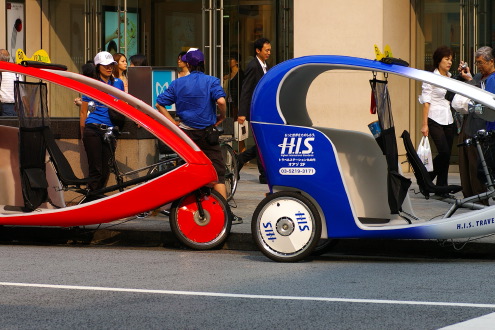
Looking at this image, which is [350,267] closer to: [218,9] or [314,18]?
[314,18]

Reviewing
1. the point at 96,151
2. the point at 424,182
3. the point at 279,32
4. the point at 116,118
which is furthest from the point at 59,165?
the point at 279,32

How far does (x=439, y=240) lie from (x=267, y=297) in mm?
2747

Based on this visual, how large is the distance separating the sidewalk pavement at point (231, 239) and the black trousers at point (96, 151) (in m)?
0.52

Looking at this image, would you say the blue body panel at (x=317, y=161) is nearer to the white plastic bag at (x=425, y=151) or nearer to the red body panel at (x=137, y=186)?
the red body panel at (x=137, y=186)

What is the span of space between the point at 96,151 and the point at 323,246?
2.89 metres

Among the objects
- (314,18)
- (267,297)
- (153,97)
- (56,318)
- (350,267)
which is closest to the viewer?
(56,318)

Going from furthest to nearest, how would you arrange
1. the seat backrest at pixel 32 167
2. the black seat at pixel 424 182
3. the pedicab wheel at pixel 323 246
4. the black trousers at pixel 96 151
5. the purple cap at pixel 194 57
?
1. the black trousers at pixel 96 151
2. the purple cap at pixel 194 57
3. the seat backrest at pixel 32 167
4. the pedicab wheel at pixel 323 246
5. the black seat at pixel 424 182

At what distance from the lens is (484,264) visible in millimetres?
9453

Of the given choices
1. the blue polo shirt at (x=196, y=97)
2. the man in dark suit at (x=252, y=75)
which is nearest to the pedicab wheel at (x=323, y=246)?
the blue polo shirt at (x=196, y=97)

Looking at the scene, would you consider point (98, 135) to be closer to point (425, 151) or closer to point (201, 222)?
point (201, 222)

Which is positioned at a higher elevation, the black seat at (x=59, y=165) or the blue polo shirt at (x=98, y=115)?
the blue polo shirt at (x=98, y=115)

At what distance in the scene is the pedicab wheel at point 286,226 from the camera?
938 centimetres

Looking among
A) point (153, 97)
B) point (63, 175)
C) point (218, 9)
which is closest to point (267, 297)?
point (63, 175)

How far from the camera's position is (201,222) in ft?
34.3
